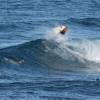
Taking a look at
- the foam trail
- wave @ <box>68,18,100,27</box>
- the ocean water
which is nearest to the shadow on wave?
the ocean water

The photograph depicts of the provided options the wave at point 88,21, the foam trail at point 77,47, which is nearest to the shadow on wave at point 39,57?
the foam trail at point 77,47

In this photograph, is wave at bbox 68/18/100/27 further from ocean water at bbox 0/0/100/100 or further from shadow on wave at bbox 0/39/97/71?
shadow on wave at bbox 0/39/97/71

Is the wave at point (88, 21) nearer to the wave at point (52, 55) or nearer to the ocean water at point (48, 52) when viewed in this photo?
the ocean water at point (48, 52)

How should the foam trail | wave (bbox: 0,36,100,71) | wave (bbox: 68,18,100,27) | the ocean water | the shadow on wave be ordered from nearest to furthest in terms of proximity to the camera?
the ocean water → the shadow on wave → wave (bbox: 0,36,100,71) → the foam trail → wave (bbox: 68,18,100,27)

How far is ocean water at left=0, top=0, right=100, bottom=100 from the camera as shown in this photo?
91.6 ft

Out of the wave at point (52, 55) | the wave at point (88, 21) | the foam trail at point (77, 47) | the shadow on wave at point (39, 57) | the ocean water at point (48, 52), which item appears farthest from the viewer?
the wave at point (88, 21)

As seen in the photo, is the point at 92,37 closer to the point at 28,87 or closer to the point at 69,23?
the point at 69,23

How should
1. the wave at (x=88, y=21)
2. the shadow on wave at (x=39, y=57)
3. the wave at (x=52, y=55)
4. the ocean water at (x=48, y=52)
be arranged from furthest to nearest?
the wave at (x=88, y=21) → the wave at (x=52, y=55) → the shadow on wave at (x=39, y=57) → the ocean water at (x=48, y=52)

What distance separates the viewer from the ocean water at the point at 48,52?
27922 millimetres

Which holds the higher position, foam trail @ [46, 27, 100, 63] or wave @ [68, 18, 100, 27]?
wave @ [68, 18, 100, 27]

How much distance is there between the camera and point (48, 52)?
→ 1371 inches

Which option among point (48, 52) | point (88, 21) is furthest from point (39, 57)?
point (88, 21)

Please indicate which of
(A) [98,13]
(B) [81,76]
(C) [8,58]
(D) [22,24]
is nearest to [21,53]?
(C) [8,58]

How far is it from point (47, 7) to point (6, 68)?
20109mm
